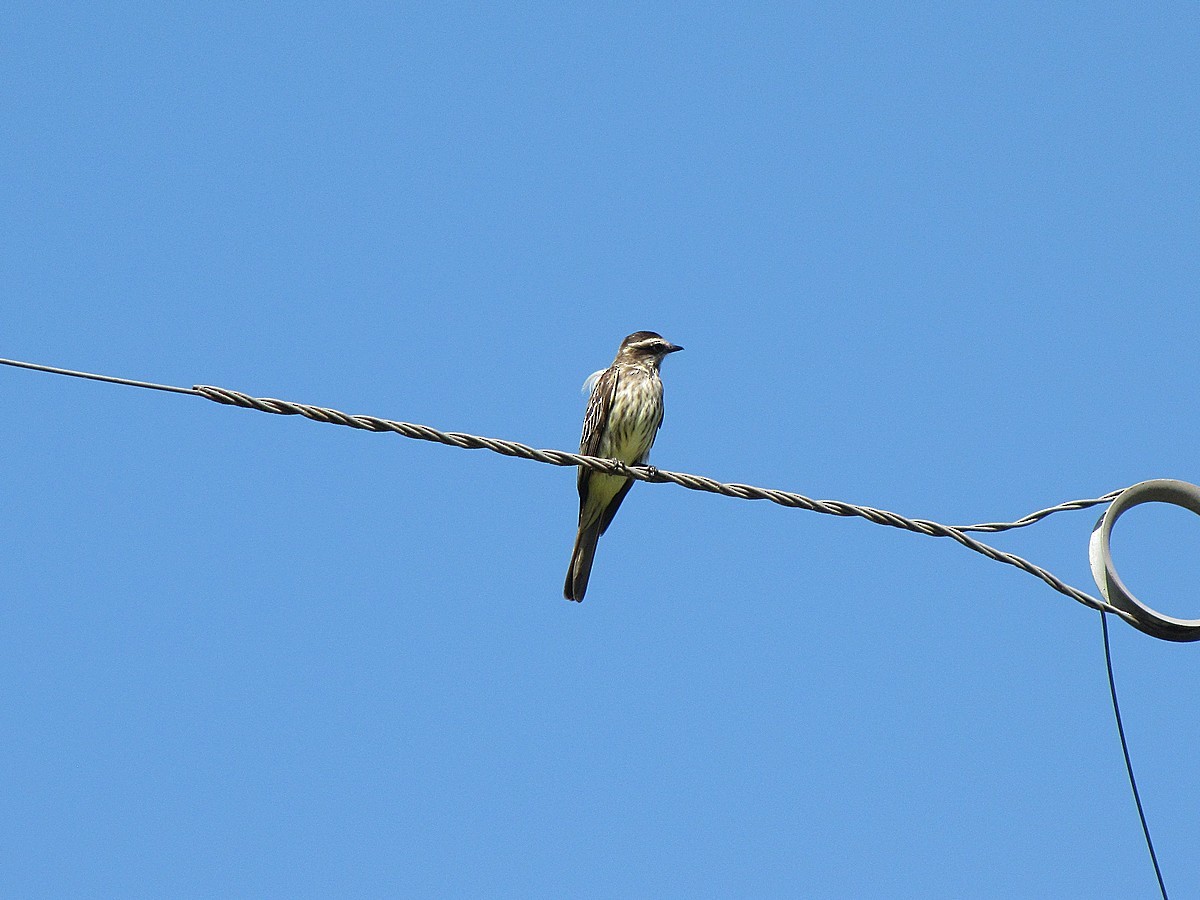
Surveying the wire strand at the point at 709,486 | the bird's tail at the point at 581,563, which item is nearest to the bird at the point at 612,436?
the bird's tail at the point at 581,563

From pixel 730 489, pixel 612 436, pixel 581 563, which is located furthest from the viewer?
pixel 612 436

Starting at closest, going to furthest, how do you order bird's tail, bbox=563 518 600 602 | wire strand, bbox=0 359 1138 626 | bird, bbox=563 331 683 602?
wire strand, bbox=0 359 1138 626 < bird's tail, bbox=563 518 600 602 < bird, bbox=563 331 683 602

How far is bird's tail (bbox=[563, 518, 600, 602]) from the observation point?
34.7 ft

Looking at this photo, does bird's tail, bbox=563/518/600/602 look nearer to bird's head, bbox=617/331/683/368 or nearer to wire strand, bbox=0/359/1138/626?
bird's head, bbox=617/331/683/368

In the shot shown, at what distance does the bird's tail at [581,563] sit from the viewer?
10.6 meters

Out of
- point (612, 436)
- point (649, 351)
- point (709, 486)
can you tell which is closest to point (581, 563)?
point (612, 436)

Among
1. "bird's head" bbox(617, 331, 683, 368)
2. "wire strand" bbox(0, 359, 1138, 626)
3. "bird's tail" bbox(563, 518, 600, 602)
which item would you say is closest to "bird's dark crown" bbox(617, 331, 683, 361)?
"bird's head" bbox(617, 331, 683, 368)

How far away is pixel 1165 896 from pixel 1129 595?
1.27 meters

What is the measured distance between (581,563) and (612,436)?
1.09 meters

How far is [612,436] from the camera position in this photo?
11.1m

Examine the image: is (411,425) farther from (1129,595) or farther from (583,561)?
(583,561)

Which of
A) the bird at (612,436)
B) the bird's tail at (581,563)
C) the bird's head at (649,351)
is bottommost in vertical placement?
the bird's tail at (581,563)

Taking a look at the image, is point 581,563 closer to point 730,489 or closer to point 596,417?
point 596,417

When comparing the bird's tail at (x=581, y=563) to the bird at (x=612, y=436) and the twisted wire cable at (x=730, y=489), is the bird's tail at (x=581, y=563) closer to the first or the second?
the bird at (x=612, y=436)
